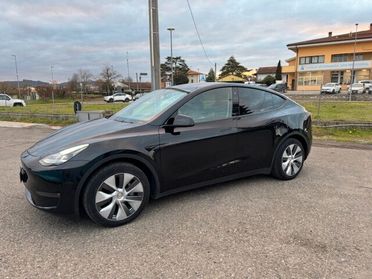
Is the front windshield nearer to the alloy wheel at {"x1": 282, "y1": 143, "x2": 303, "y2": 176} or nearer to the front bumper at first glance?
the front bumper

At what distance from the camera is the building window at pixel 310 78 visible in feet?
160

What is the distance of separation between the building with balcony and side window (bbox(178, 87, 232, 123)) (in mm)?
46155

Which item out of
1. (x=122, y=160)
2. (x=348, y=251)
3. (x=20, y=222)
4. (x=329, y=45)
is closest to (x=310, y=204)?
(x=348, y=251)

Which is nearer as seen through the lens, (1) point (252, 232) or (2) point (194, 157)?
(1) point (252, 232)

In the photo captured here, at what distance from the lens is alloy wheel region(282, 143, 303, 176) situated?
466cm

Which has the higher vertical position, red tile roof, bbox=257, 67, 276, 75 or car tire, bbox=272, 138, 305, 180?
red tile roof, bbox=257, 67, 276, 75

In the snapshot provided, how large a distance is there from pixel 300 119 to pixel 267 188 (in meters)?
1.26

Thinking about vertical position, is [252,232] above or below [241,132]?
below

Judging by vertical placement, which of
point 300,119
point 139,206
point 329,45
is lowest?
point 139,206

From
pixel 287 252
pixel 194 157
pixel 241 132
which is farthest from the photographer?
pixel 241 132

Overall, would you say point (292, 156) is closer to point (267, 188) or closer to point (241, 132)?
point (267, 188)

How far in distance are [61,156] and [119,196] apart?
28.3 inches

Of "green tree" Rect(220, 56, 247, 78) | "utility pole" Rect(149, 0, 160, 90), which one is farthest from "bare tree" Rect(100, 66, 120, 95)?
"utility pole" Rect(149, 0, 160, 90)

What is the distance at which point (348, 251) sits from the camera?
9.20 feet
